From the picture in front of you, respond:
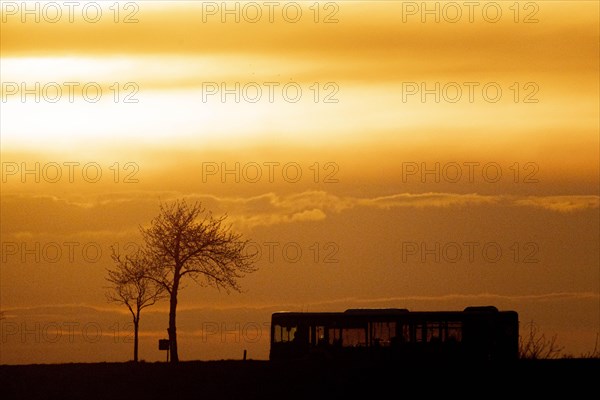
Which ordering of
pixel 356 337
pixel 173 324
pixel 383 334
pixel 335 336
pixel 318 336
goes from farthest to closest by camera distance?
pixel 173 324 → pixel 318 336 → pixel 335 336 → pixel 356 337 → pixel 383 334

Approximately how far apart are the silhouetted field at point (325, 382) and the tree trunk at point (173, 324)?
11.8m

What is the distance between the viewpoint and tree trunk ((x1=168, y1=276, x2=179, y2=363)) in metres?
72.9

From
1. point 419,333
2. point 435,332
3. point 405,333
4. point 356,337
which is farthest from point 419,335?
point 356,337

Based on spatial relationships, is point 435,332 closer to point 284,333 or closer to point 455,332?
point 455,332

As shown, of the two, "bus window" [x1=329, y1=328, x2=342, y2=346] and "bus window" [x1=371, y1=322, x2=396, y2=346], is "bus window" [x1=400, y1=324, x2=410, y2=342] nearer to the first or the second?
"bus window" [x1=371, y1=322, x2=396, y2=346]

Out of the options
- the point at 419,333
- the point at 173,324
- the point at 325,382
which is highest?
the point at 419,333

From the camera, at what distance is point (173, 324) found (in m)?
74.4

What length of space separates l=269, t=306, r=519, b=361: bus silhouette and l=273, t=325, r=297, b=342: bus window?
160cm

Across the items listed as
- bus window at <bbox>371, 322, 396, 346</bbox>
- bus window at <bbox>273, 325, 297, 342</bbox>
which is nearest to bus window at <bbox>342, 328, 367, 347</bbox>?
bus window at <bbox>371, 322, 396, 346</bbox>

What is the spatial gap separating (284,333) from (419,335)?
6.47 metres

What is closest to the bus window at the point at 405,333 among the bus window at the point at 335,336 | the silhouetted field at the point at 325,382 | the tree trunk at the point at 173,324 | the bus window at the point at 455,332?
the bus window at the point at 455,332

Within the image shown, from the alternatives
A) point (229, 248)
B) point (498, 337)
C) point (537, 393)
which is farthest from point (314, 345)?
point (229, 248)

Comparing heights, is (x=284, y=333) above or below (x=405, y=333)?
below

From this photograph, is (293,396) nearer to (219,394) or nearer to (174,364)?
(219,394)
